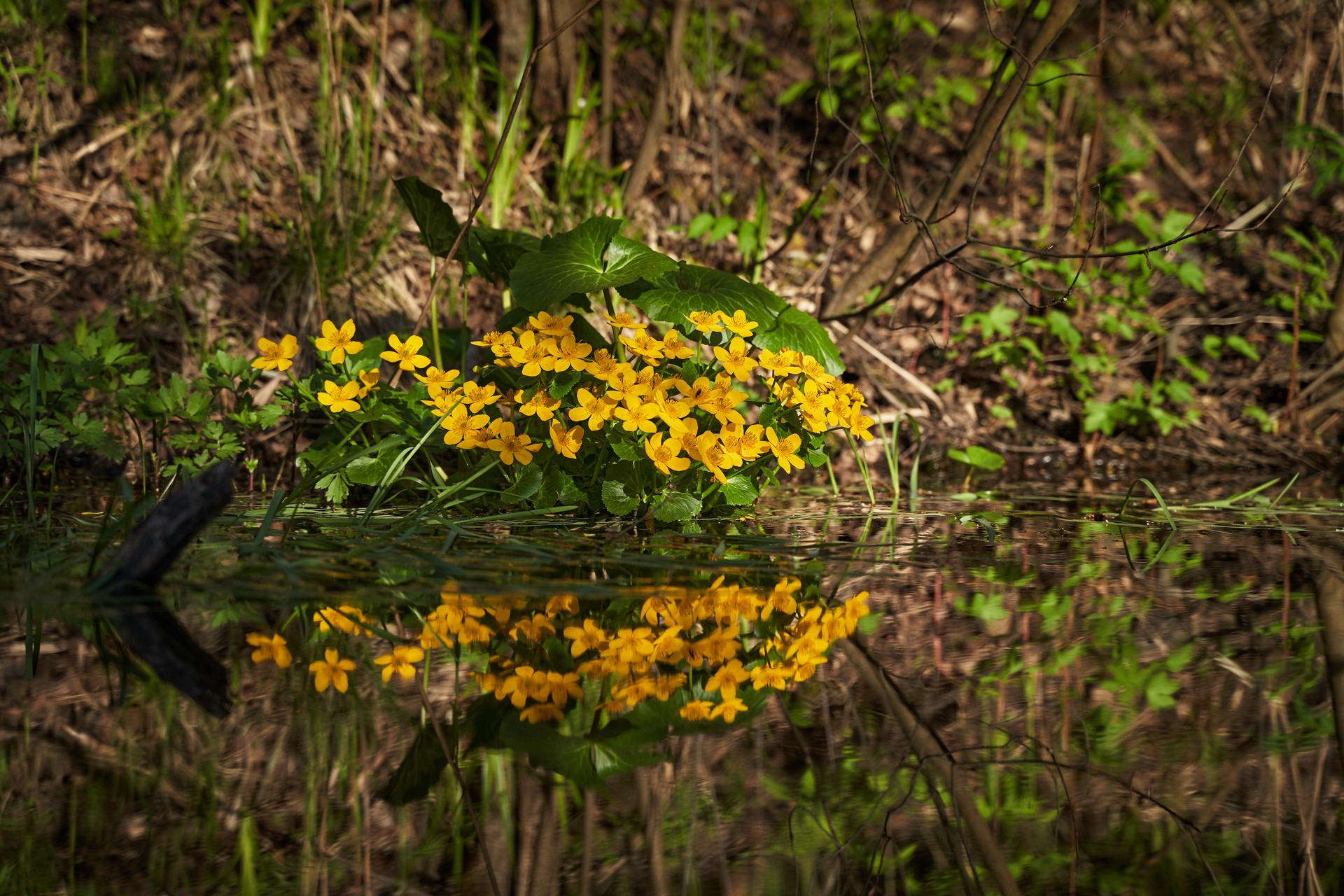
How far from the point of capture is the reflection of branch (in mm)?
761

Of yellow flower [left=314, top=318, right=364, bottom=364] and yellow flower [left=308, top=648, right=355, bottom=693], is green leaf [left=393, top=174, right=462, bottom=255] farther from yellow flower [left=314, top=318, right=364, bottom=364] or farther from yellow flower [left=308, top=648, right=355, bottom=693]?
yellow flower [left=308, top=648, right=355, bottom=693]

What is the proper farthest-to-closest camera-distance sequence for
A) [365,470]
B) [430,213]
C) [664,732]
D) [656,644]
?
1. [430,213]
2. [365,470]
3. [656,644]
4. [664,732]

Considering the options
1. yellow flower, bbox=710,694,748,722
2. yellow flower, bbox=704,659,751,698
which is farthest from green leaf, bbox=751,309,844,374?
yellow flower, bbox=710,694,748,722

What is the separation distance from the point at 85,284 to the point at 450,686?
3.08 meters

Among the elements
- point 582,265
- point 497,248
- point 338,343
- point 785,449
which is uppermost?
point 497,248

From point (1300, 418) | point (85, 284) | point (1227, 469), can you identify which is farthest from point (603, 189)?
point (1300, 418)

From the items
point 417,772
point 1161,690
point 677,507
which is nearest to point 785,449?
point 677,507

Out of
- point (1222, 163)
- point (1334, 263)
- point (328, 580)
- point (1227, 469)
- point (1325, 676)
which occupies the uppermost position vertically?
point (1222, 163)

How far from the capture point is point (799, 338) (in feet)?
7.35

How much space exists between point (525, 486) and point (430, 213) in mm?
739

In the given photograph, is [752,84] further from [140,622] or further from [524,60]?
[140,622]

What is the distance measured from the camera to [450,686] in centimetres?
110

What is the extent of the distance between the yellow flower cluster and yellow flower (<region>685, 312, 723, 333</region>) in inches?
23.4

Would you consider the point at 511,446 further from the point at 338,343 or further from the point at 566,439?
the point at 338,343
